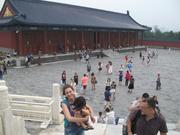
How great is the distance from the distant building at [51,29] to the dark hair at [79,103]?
26.2 meters

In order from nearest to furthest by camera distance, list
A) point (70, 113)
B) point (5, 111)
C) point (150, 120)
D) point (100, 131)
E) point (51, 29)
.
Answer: point (150, 120) < point (70, 113) < point (5, 111) < point (100, 131) < point (51, 29)

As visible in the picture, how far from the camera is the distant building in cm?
3156

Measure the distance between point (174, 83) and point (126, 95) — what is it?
20.2 feet

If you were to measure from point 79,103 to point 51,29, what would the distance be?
30919mm

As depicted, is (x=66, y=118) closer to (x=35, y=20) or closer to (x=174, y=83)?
(x=174, y=83)

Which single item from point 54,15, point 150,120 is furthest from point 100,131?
point 54,15

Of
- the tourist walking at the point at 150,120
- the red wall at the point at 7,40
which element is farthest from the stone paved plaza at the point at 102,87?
the tourist walking at the point at 150,120

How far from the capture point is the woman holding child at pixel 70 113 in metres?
4.59

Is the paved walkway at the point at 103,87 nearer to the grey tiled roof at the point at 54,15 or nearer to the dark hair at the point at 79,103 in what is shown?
the grey tiled roof at the point at 54,15

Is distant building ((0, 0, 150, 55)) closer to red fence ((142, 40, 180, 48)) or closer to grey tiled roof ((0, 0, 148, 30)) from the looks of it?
grey tiled roof ((0, 0, 148, 30))

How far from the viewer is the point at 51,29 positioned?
34719 millimetres

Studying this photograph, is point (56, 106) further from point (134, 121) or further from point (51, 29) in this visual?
point (51, 29)

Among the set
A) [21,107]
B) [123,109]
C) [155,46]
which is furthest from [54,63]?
[155,46]

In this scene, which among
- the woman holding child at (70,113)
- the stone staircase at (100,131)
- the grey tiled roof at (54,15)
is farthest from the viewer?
the grey tiled roof at (54,15)
